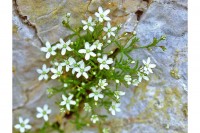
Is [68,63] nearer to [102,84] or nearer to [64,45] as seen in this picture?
[64,45]

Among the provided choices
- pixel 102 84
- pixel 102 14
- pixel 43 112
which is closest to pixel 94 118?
pixel 102 84

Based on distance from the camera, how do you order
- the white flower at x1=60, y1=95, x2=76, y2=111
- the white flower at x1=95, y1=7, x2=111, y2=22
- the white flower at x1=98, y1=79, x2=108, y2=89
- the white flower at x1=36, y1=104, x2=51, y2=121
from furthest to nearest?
1. the white flower at x1=36, y1=104, x2=51, y2=121
2. the white flower at x1=60, y1=95, x2=76, y2=111
3. the white flower at x1=98, y1=79, x2=108, y2=89
4. the white flower at x1=95, y1=7, x2=111, y2=22

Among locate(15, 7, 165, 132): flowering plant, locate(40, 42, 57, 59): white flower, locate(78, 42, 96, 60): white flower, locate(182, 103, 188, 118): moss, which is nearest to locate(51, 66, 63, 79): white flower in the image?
locate(15, 7, 165, 132): flowering plant

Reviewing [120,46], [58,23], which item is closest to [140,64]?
[120,46]

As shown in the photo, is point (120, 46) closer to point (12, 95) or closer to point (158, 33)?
point (158, 33)

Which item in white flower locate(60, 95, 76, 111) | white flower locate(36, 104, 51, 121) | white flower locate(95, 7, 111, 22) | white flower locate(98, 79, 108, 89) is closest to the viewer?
white flower locate(95, 7, 111, 22)

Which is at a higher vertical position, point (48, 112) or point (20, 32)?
point (20, 32)

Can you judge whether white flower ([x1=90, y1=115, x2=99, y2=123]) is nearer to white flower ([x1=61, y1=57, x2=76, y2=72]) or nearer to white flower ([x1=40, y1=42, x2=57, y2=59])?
white flower ([x1=61, y1=57, x2=76, y2=72])
